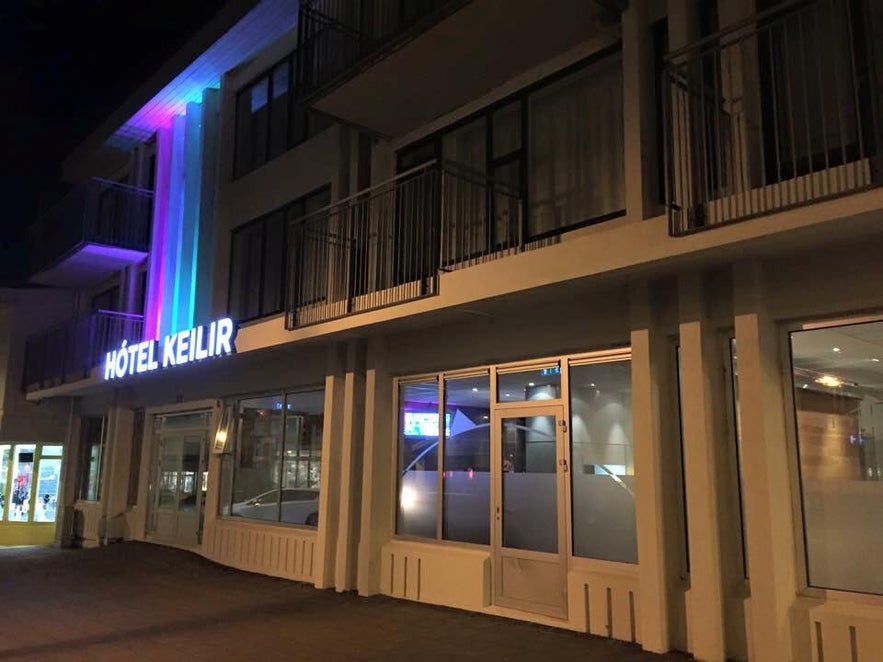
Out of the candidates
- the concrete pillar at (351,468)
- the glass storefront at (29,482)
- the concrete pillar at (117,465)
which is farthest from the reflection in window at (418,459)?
the glass storefront at (29,482)

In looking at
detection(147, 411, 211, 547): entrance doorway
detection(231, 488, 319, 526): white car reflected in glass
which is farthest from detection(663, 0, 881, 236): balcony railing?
detection(147, 411, 211, 547): entrance doorway

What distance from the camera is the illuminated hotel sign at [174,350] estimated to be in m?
11.7

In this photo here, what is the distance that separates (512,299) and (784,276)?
8.87 ft

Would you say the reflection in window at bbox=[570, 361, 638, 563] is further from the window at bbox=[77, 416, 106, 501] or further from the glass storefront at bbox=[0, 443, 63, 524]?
the glass storefront at bbox=[0, 443, 63, 524]

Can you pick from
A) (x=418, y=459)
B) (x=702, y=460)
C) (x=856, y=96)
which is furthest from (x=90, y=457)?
(x=856, y=96)

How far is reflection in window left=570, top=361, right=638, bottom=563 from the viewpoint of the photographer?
24.6 feet

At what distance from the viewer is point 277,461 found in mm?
12359

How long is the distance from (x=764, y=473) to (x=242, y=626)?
5.79 meters

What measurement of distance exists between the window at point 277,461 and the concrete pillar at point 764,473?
6.91 meters

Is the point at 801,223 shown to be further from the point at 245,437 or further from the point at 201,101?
the point at 201,101

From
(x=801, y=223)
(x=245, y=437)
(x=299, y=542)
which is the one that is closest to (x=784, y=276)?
(x=801, y=223)

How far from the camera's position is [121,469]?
1695cm

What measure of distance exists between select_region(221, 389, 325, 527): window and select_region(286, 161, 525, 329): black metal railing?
1935 mm

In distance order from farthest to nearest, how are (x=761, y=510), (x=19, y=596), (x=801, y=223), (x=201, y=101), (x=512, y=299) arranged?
(x=201, y=101)
(x=19, y=596)
(x=512, y=299)
(x=761, y=510)
(x=801, y=223)
